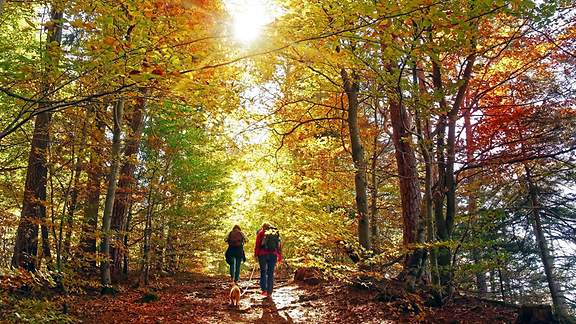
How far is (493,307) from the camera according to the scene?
6.76 m

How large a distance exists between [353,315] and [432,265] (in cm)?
177

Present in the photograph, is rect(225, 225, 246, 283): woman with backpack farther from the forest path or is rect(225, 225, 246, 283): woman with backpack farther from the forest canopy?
the forest canopy

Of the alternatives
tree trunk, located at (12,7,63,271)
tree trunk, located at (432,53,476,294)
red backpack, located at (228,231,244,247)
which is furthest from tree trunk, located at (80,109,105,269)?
tree trunk, located at (432,53,476,294)

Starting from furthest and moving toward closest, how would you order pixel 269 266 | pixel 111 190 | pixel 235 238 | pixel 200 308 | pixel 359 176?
pixel 235 238, pixel 269 266, pixel 111 190, pixel 359 176, pixel 200 308

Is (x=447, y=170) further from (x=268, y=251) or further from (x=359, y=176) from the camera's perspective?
(x=268, y=251)

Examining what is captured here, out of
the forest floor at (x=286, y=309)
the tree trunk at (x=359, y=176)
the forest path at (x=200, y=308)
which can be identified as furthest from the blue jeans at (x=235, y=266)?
the tree trunk at (x=359, y=176)

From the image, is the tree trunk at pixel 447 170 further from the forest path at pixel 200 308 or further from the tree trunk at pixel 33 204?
the tree trunk at pixel 33 204

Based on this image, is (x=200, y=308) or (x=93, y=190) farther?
(x=93, y=190)

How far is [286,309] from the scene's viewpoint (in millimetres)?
8047

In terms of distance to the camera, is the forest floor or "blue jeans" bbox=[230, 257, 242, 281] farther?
"blue jeans" bbox=[230, 257, 242, 281]

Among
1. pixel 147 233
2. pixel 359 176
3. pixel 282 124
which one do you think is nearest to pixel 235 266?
pixel 147 233

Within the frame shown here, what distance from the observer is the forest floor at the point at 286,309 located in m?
6.36

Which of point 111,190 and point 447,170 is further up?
point 447,170

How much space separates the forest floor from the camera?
250 inches
